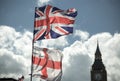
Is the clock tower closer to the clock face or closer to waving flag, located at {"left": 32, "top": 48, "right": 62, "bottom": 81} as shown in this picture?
the clock face

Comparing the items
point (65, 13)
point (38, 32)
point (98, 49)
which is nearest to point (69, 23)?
point (65, 13)

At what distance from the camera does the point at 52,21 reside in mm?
22594

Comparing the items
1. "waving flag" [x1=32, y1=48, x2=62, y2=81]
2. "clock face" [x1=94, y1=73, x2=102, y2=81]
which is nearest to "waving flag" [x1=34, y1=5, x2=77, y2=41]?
"waving flag" [x1=32, y1=48, x2=62, y2=81]

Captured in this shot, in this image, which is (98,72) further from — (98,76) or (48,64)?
(48,64)

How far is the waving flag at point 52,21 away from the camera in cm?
2223

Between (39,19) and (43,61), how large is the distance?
298 centimetres

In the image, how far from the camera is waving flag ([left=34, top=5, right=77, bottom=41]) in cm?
2223

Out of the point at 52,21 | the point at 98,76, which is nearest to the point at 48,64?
the point at 52,21

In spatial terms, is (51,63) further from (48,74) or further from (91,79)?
(91,79)

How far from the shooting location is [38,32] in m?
22.1

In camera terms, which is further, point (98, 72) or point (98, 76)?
point (98, 72)

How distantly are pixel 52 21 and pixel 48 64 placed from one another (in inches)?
121

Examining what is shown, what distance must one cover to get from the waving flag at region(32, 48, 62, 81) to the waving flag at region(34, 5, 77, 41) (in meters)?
1.09

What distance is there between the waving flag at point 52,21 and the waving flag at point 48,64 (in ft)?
3.56
